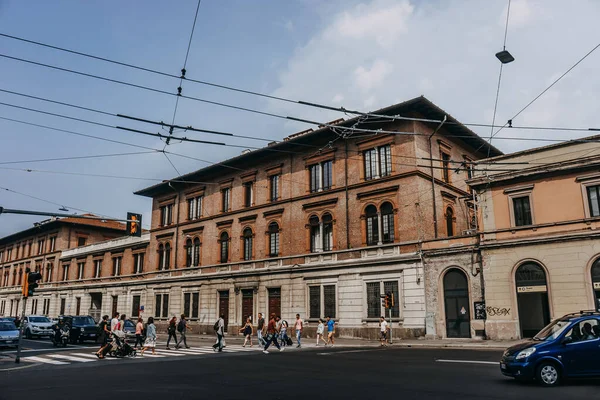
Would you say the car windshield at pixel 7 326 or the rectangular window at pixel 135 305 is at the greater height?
the rectangular window at pixel 135 305

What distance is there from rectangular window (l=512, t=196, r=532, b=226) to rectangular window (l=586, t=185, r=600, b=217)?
2.78m

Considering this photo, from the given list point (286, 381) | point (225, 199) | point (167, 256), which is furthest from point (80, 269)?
point (286, 381)

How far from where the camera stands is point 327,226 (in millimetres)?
32750

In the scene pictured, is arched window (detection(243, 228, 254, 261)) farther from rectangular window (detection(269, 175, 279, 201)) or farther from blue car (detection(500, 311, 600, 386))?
blue car (detection(500, 311, 600, 386))

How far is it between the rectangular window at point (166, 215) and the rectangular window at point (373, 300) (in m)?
22.8

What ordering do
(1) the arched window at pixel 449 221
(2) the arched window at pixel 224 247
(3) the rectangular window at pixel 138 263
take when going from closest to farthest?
(1) the arched window at pixel 449 221 → (2) the arched window at pixel 224 247 → (3) the rectangular window at pixel 138 263

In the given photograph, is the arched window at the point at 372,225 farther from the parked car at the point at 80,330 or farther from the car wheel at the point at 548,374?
the car wheel at the point at 548,374

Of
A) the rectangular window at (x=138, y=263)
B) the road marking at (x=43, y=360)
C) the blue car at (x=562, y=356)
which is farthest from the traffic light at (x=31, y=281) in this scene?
the rectangular window at (x=138, y=263)

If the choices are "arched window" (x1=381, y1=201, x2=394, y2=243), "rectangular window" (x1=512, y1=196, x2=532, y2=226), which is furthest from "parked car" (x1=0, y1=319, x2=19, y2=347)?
"rectangular window" (x1=512, y1=196, x2=532, y2=226)

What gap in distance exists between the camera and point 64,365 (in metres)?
16.3

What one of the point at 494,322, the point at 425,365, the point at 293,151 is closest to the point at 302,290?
the point at 293,151

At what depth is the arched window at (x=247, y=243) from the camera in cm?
3759

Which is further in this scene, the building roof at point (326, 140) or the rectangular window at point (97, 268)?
the rectangular window at point (97, 268)

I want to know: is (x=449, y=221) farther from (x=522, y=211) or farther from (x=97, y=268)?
(x=97, y=268)
